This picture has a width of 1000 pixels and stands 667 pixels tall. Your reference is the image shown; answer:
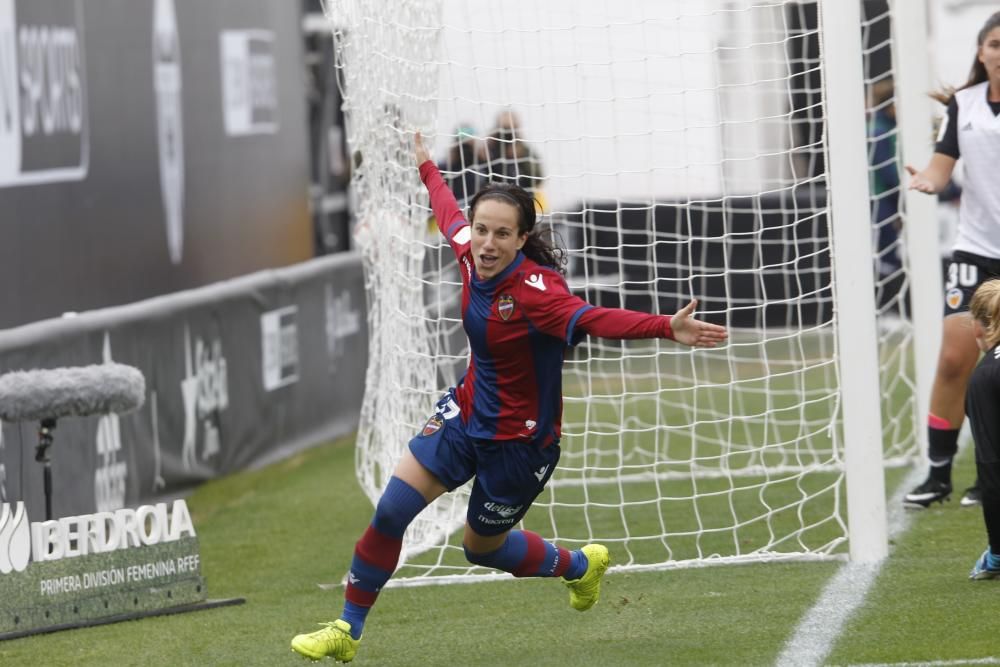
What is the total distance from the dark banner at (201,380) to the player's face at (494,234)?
3.17m

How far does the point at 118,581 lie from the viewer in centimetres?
658

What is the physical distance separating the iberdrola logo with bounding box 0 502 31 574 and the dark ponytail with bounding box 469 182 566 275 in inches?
86.7

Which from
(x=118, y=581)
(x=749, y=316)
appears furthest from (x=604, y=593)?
(x=749, y=316)

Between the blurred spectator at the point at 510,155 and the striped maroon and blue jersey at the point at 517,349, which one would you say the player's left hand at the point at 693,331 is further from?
the blurred spectator at the point at 510,155

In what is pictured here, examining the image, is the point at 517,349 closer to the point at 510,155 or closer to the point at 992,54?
the point at 992,54

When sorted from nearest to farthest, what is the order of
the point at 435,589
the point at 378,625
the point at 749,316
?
the point at 378,625, the point at 435,589, the point at 749,316

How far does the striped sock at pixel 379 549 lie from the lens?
5465mm

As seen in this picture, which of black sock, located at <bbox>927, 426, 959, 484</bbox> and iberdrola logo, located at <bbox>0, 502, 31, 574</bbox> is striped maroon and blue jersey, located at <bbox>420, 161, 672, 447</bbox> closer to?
iberdrola logo, located at <bbox>0, 502, 31, 574</bbox>

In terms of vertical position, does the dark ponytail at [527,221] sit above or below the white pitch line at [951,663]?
above

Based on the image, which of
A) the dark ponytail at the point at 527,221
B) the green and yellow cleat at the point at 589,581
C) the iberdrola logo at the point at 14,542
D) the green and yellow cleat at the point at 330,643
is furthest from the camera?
the iberdrola logo at the point at 14,542

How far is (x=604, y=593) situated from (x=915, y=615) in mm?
1363

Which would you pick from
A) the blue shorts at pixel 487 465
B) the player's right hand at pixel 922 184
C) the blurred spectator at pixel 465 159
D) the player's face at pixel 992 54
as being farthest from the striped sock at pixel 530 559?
the player's face at pixel 992 54

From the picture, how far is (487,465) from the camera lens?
552cm

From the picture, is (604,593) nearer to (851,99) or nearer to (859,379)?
(859,379)
